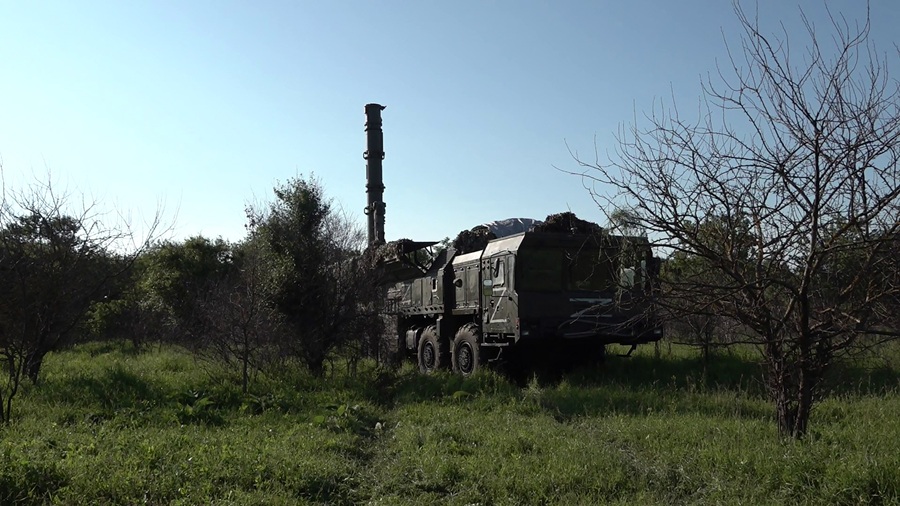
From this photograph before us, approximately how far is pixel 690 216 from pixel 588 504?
98.0 inches

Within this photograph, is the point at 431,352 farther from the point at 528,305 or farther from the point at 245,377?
the point at 245,377

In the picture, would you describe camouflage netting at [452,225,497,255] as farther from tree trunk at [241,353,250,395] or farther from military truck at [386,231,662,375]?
tree trunk at [241,353,250,395]

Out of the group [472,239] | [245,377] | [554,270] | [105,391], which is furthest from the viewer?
[472,239]

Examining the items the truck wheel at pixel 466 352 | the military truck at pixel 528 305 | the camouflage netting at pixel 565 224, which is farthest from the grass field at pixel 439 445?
the camouflage netting at pixel 565 224

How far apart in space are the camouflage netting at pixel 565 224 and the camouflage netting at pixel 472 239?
6.48 feet

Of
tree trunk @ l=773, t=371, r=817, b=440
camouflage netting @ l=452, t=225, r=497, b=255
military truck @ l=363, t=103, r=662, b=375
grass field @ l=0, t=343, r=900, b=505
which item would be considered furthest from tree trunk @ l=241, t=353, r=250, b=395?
tree trunk @ l=773, t=371, r=817, b=440

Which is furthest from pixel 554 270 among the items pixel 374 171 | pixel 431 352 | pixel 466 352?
pixel 374 171

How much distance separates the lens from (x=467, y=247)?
16484 mm

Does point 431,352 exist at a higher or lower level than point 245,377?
higher

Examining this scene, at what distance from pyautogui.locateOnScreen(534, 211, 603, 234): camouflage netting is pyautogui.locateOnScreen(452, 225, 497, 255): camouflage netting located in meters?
1.98

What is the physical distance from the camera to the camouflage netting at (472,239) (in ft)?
53.7

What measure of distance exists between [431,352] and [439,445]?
9046 mm

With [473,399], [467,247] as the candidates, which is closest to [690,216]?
[473,399]

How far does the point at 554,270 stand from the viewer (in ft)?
45.3
